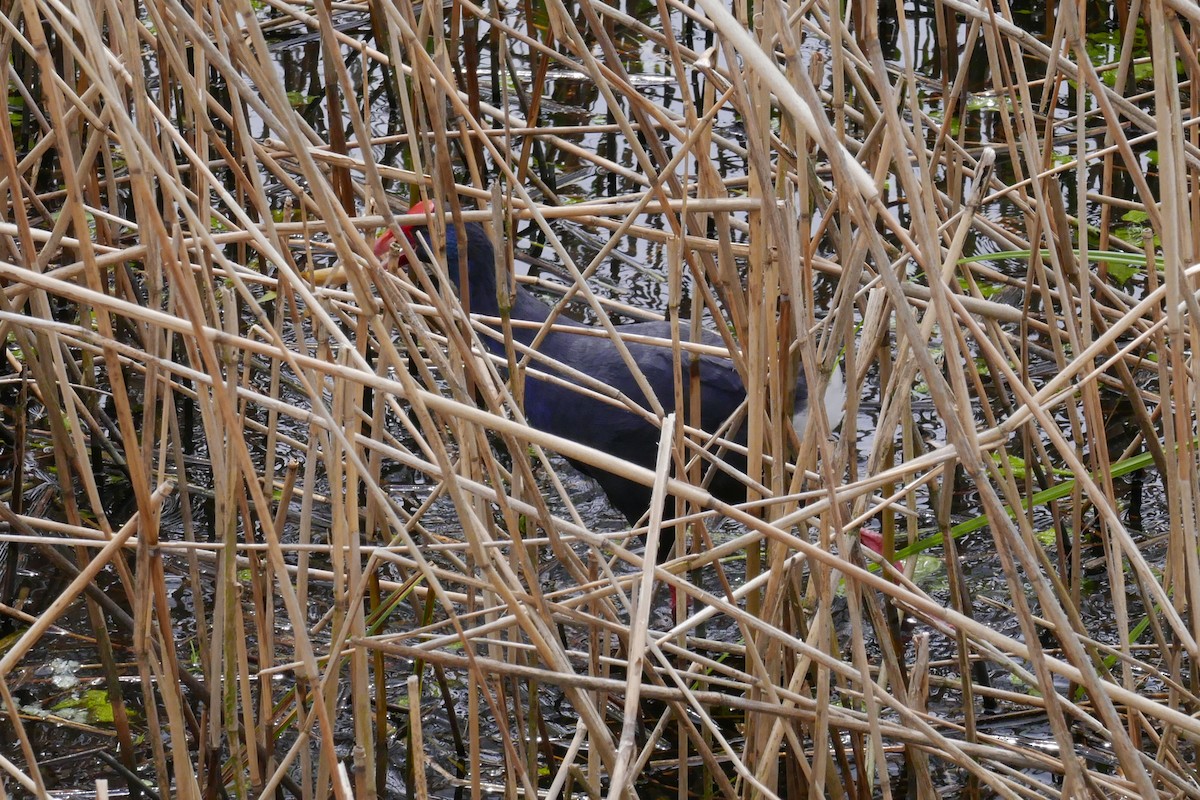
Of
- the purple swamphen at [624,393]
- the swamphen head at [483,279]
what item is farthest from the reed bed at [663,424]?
the swamphen head at [483,279]


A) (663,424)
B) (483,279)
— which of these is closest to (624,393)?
(483,279)

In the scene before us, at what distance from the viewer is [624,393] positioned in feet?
7.33

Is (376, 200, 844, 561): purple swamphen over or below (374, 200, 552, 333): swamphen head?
below

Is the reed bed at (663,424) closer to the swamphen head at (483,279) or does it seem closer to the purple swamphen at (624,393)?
the purple swamphen at (624,393)

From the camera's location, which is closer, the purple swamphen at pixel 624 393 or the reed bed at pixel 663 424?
the reed bed at pixel 663 424

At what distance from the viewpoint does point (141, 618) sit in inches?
46.8

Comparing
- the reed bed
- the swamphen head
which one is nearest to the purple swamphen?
the swamphen head

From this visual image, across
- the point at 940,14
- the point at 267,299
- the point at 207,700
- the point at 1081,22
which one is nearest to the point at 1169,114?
the point at 1081,22

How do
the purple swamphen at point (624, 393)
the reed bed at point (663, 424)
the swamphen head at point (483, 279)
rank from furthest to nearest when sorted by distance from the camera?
the swamphen head at point (483, 279) → the purple swamphen at point (624, 393) → the reed bed at point (663, 424)

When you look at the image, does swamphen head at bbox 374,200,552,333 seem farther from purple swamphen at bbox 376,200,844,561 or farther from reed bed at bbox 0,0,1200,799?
reed bed at bbox 0,0,1200,799

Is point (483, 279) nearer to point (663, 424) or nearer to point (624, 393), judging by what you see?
point (624, 393)

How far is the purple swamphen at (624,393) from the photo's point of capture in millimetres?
2262

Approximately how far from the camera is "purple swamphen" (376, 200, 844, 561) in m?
2.26

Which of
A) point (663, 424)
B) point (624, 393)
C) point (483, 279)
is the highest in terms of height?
point (663, 424)
